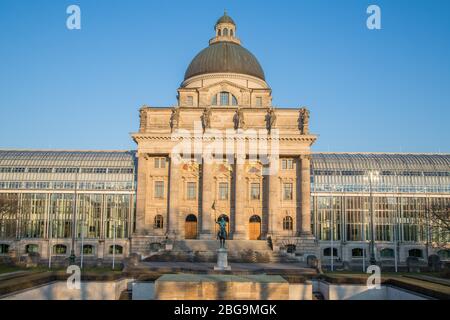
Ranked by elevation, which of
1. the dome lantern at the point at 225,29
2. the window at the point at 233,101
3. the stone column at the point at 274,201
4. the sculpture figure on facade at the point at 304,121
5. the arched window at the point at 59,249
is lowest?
the arched window at the point at 59,249

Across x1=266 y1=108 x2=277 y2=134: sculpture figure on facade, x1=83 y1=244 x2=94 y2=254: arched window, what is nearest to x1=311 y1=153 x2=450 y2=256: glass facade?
x1=266 y1=108 x2=277 y2=134: sculpture figure on facade

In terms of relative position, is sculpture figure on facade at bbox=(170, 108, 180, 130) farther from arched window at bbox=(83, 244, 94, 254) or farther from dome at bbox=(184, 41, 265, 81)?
arched window at bbox=(83, 244, 94, 254)

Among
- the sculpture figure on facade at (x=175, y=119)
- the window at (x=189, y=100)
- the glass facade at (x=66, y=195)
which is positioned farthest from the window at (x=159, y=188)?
the window at (x=189, y=100)

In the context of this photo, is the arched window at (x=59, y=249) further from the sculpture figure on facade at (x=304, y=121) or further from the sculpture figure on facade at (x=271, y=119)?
the sculpture figure on facade at (x=304, y=121)

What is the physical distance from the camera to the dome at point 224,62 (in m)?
80.2

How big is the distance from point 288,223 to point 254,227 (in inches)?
199

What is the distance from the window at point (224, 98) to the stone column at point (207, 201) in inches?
463

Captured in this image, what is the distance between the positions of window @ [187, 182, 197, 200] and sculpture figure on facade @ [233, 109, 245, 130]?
417 inches
